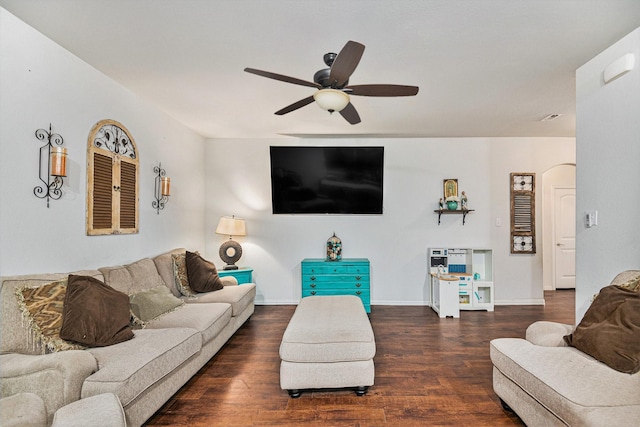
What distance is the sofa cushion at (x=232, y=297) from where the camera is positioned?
340 centimetres

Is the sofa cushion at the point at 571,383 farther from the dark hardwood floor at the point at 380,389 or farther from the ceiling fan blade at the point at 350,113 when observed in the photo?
the ceiling fan blade at the point at 350,113

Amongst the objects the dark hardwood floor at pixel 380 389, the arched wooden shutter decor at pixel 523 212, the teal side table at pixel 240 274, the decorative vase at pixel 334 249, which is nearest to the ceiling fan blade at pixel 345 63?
the dark hardwood floor at pixel 380 389

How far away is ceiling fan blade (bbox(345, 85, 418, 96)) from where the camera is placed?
2.23m

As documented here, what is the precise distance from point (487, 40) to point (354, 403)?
2738mm

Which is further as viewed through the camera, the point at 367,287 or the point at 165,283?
the point at 367,287

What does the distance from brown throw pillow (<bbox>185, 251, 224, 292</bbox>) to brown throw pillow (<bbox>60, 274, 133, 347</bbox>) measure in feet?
4.27

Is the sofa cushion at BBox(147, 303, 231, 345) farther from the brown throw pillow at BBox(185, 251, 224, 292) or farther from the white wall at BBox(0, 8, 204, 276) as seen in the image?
the white wall at BBox(0, 8, 204, 276)

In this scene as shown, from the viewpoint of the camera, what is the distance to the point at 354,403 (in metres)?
2.28

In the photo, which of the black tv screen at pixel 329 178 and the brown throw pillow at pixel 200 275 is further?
the black tv screen at pixel 329 178

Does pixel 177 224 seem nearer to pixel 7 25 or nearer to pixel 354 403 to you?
pixel 7 25

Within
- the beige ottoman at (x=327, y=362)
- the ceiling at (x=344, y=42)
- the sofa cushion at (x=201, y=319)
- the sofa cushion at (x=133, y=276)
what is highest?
the ceiling at (x=344, y=42)

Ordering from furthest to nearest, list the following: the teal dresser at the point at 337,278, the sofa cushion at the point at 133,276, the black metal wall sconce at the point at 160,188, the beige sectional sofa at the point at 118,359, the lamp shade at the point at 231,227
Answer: the lamp shade at the point at 231,227 < the teal dresser at the point at 337,278 < the black metal wall sconce at the point at 160,188 < the sofa cushion at the point at 133,276 < the beige sectional sofa at the point at 118,359

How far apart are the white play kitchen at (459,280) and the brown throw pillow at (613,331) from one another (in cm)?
228

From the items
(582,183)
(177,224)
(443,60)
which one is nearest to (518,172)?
(582,183)
